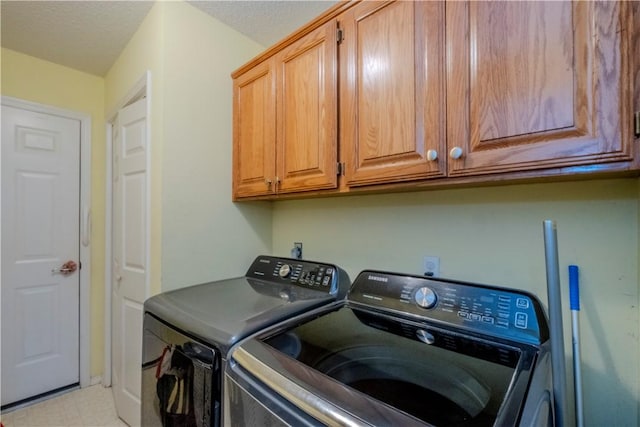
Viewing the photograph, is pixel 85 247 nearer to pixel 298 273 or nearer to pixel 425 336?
pixel 298 273

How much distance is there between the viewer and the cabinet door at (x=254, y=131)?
5.07 ft

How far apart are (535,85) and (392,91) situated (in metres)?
0.44

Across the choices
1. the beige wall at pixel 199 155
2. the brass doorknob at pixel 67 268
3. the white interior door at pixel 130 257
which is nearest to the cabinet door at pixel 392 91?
the beige wall at pixel 199 155

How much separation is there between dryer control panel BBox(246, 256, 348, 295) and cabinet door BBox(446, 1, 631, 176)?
691 millimetres

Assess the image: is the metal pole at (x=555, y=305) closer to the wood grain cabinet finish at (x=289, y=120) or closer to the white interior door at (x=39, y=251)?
the wood grain cabinet finish at (x=289, y=120)

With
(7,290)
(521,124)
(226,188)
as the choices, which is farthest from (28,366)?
(521,124)

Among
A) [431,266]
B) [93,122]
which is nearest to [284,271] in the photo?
[431,266]

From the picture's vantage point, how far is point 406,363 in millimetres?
799

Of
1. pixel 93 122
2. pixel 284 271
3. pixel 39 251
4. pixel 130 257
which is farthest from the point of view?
pixel 93 122

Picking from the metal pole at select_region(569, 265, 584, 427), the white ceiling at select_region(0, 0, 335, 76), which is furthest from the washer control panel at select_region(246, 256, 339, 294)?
the white ceiling at select_region(0, 0, 335, 76)

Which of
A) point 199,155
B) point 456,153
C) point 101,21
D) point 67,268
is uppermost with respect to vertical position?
point 101,21

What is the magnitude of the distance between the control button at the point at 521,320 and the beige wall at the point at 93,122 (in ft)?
9.30

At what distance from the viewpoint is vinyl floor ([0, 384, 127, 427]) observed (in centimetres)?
190

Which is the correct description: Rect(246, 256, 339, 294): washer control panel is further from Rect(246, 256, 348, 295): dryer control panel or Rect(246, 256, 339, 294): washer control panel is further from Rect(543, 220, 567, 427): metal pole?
Rect(543, 220, 567, 427): metal pole
